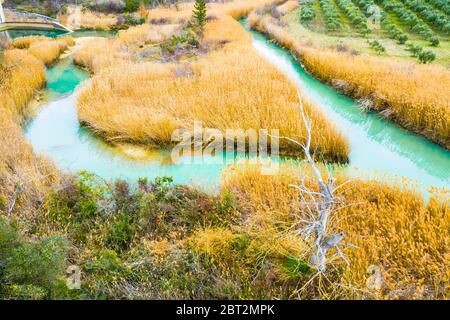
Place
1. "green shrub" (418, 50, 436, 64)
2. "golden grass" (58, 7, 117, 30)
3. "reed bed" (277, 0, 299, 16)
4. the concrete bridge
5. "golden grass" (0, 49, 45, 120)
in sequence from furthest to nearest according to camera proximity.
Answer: "reed bed" (277, 0, 299, 16)
the concrete bridge
"golden grass" (58, 7, 117, 30)
"green shrub" (418, 50, 436, 64)
"golden grass" (0, 49, 45, 120)

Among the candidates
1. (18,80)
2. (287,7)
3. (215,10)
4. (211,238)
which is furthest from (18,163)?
(287,7)

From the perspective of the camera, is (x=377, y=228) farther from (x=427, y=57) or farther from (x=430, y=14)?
(x=430, y=14)

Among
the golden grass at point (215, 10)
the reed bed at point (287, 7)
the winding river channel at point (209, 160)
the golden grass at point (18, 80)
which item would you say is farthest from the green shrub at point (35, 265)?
the reed bed at point (287, 7)

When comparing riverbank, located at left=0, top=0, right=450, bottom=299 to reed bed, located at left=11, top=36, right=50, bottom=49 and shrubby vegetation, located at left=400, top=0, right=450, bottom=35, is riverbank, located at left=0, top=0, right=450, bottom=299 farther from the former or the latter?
shrubby vegetation, located at left=400, top=0, right=450, bottom=35

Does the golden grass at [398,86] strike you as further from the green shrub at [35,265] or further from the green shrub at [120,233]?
the green shrub at [35,265]

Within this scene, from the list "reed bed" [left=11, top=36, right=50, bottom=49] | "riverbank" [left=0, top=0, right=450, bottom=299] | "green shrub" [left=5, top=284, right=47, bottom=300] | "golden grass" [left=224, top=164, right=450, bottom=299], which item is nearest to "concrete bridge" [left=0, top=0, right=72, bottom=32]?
"reed bed" [left=11, top=36, right=50, bottom=49]

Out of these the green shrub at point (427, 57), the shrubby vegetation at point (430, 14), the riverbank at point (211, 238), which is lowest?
the riverbank at point (211, 238)

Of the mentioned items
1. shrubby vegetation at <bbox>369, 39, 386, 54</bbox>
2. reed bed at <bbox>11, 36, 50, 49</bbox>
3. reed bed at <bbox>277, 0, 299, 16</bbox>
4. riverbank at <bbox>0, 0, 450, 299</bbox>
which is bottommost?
reed bed at <bbox>11, 36, 50, 49</bbox>
